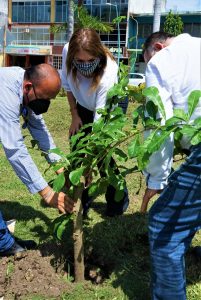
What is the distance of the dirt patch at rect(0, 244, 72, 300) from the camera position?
270 centimetres

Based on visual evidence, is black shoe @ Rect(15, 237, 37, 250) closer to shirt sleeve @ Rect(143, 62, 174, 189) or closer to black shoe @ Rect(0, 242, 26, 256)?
black shoe @ Rect(0, 242, 26, 256)

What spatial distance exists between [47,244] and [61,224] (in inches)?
25.0

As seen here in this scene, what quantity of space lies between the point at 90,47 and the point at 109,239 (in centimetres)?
150

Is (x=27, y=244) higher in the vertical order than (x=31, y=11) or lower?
lower

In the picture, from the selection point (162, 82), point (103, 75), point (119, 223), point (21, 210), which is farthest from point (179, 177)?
point (21, 210)

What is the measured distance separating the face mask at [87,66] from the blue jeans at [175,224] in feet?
4.32

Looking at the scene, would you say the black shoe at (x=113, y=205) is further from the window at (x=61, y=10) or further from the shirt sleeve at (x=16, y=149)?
the window at (x=61, y=10)

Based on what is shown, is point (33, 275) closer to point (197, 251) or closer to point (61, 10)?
point (197, 251)

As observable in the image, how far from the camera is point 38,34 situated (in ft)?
126

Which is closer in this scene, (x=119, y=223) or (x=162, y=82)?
(x=162, y=82)

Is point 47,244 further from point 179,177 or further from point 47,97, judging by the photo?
point 179,177

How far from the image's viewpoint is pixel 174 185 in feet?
6.98

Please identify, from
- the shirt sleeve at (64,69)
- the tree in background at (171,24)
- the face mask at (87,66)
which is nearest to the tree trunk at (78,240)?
the face mask at (87,66)

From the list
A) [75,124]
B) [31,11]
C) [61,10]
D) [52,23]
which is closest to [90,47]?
→ [75,124]
